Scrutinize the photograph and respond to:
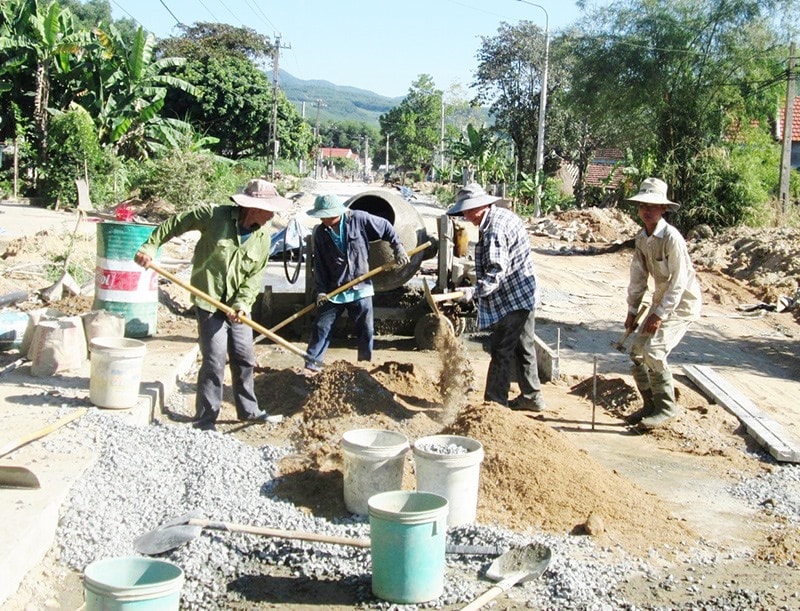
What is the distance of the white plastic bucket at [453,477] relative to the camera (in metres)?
4.62

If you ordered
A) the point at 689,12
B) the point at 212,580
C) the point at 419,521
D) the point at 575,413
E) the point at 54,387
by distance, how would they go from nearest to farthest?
the point at 419,521 < the point at 212,580 < the point at 54,387 < the point at 575,413 < the point at 689,12

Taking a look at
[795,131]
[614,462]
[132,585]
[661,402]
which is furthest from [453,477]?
[795,131]

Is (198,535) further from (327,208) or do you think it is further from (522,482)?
(327,208)

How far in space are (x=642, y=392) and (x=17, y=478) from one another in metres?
4.60

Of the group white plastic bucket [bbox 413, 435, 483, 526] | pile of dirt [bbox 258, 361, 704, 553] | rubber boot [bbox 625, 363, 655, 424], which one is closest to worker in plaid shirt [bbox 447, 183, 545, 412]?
pile of dirt [bbox 258, 361, 704, 553]

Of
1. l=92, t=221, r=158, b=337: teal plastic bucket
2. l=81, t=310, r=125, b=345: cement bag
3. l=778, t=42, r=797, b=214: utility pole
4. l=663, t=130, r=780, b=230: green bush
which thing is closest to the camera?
l=81, t=310, r=125, b=345: cement bag

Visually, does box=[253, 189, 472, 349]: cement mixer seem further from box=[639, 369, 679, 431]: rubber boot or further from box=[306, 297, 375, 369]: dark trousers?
box=[639, 369, 679, 431]: rubber boot

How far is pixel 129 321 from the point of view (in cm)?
829

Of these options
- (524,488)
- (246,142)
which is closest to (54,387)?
(524,488)

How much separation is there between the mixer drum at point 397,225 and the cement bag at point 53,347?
3.33 m

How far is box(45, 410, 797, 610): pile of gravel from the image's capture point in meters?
4.09

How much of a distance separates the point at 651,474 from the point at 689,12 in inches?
835

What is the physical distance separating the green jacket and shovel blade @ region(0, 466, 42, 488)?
193 centimetres

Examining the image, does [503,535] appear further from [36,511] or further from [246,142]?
[246,142]
